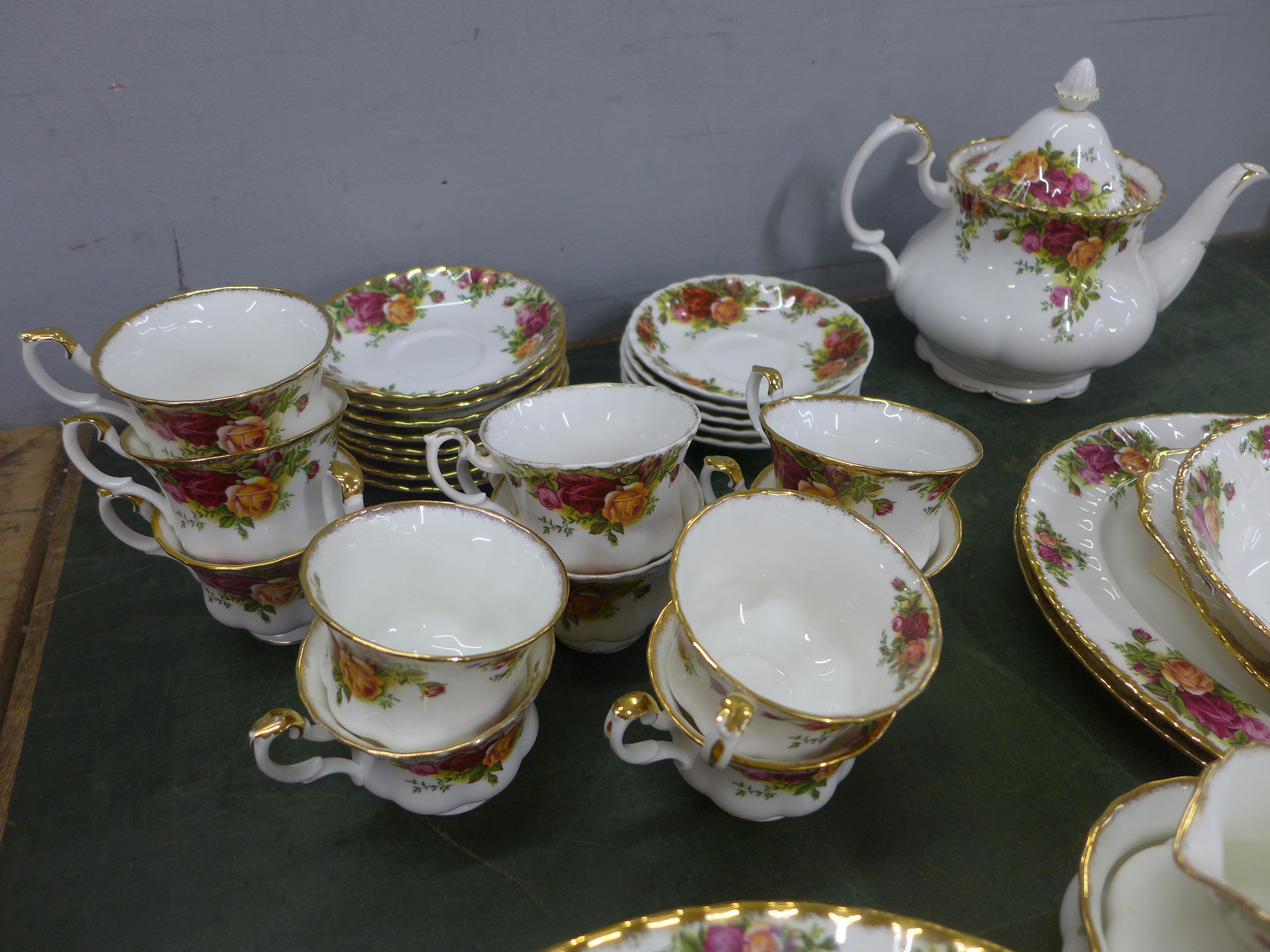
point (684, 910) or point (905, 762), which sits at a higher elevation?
point (684, 910)

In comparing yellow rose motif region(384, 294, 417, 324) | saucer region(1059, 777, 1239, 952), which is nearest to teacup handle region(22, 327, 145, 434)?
yellow rose motif region(384, 294, 417, 324)

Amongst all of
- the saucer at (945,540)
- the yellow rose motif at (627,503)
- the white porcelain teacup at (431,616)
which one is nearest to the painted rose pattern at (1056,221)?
the saucer at (945,540)

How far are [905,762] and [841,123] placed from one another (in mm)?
798

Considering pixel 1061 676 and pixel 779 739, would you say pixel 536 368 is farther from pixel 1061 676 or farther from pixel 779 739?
pixel 1061 676

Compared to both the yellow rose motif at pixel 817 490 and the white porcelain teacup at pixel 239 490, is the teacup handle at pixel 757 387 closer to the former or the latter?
the yellow rose motif at pixel 817 490

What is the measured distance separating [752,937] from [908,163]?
868 mm

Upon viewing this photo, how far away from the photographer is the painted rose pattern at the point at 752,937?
419 mm

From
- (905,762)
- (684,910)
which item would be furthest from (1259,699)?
(684,910)

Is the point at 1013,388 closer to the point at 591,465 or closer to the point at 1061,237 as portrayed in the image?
the point at 1061,237

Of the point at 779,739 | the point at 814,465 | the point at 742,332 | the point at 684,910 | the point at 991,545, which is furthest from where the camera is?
the point at 742,332

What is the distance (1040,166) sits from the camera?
86 cm

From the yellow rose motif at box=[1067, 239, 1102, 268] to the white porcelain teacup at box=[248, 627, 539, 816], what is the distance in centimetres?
75

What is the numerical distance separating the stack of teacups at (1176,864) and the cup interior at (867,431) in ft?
0.99

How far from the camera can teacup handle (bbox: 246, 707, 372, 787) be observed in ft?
1.62
